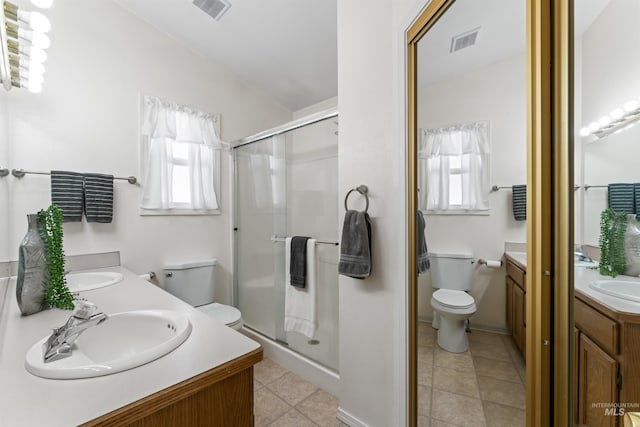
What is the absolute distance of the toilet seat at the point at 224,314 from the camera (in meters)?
1.96

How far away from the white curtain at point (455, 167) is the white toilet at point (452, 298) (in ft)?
0.68

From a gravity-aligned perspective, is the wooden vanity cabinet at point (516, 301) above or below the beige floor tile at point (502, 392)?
above

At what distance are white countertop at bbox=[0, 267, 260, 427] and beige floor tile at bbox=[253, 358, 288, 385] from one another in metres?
1.25

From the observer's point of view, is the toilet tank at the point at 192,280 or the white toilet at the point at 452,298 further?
the toilet tank at the point at 192,280

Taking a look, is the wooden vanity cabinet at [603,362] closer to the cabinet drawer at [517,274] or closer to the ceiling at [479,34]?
the cabinet drawer at [517,274]

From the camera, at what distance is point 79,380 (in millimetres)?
616

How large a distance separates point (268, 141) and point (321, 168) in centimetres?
65

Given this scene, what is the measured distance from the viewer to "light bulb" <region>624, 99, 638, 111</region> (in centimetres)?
47

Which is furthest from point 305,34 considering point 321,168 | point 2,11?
point 2,11

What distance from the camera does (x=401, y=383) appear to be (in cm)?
125

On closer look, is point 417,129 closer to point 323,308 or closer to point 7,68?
point 323,308

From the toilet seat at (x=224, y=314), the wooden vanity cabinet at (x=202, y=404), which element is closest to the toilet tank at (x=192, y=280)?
the toilet seat at (x=224, y=314)

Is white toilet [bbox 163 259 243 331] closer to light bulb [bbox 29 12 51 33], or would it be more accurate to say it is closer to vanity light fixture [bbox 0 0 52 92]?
vanity light fixture [bbox 0 0 52 92]

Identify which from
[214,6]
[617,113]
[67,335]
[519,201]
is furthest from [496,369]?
[214,6]
